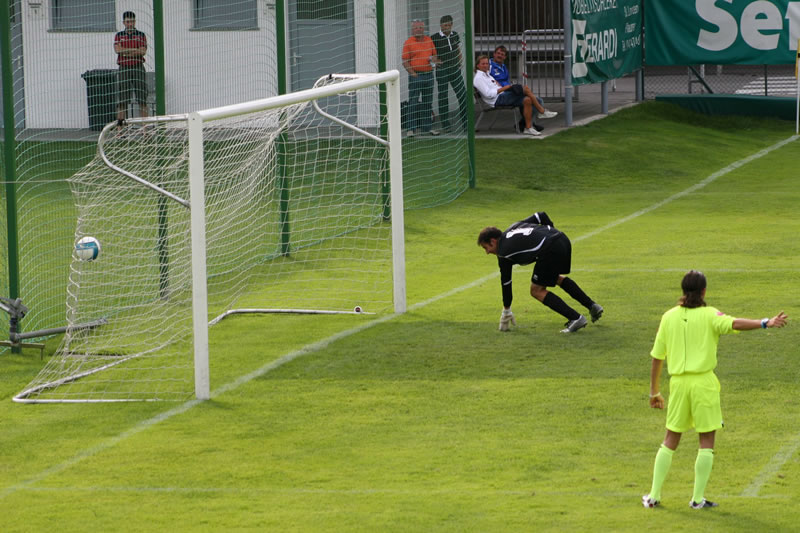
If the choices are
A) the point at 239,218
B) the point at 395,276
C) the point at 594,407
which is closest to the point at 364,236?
the point at 239,218

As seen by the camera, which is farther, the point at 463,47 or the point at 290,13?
the point at 463,47

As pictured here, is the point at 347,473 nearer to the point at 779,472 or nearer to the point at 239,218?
the point at 779,472

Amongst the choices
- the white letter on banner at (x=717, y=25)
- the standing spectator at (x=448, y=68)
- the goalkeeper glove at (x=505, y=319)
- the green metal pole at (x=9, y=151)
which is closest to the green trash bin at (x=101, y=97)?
the green metal pole at (x=9, y=151)

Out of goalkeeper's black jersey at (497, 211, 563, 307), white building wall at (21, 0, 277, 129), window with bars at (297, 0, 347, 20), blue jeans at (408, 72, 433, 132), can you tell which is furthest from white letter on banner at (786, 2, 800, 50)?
goalkeeper's black jersey at (497, 211, 563, 307)

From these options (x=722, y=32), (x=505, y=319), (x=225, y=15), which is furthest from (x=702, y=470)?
(x=722, y=32)

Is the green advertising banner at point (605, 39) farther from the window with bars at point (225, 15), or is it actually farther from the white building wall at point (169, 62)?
the white building wall at point (169, 62)

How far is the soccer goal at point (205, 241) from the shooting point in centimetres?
1037

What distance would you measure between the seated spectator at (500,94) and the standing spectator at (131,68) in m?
10.8

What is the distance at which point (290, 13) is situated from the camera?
1855 centimetres

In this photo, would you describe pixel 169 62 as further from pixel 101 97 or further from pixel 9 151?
pixel 9 151

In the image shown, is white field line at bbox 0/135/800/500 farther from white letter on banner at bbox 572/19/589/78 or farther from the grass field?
white letter on banner at bbox 572/19/589/78

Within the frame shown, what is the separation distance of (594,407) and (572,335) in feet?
7.76

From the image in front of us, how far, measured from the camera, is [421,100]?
20594 millimetres

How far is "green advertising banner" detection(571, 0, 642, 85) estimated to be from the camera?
24312 mm
